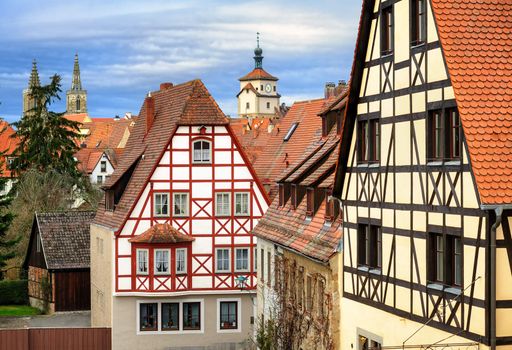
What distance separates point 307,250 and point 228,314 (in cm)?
1724

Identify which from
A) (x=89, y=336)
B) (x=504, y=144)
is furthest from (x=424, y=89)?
(x=89, y=336)

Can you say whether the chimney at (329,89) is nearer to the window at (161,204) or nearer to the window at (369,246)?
the window at (161,204)

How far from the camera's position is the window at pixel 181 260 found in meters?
46.6

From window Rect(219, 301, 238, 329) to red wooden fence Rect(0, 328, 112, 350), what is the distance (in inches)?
198

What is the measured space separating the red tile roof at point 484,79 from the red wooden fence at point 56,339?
2899 centimetres

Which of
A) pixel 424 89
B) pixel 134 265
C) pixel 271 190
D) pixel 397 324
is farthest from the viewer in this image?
pixel 271 190

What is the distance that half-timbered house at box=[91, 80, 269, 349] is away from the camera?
4591 cm

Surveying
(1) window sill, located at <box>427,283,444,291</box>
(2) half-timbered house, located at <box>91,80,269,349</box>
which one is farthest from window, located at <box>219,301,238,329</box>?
(1) window sill, located at <box>427,283,444,291</box>

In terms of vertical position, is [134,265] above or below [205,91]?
below

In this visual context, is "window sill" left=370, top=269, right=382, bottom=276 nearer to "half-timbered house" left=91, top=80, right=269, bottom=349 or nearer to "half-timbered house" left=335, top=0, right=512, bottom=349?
"half-timbered house" left=335, top=0, right=512, bottom=349

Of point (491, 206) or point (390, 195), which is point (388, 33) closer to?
point (390, 195)

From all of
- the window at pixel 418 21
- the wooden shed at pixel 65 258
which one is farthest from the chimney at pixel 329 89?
the window at pixel 418 21

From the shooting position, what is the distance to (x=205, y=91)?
46781mm

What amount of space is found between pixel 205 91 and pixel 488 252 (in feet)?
92.9
